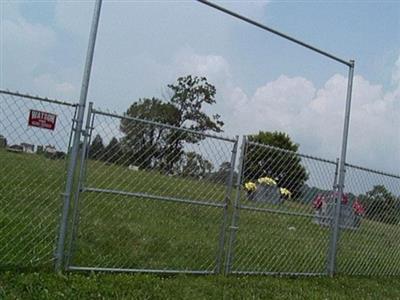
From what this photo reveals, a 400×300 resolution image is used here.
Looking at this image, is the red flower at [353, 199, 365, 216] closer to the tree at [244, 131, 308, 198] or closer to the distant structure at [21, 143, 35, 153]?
the tree at [244, 131, 308, 198]

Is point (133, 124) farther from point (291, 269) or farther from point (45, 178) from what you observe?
point (291, 269)

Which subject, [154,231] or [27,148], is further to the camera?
[154,231]

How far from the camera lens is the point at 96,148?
5.35 metres

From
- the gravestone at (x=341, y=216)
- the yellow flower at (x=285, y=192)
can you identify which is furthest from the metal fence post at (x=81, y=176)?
the gravestone at (x=341, y=216)

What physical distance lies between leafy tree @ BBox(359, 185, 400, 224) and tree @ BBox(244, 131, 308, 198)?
1.44 m

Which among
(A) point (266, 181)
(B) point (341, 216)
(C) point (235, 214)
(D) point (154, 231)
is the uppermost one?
(A) point (266, 181)

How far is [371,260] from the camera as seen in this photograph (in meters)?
8.33

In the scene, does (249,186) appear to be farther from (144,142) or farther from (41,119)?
(41,119)

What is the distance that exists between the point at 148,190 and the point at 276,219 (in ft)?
→ 7.42

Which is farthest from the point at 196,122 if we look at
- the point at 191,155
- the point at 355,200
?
the point at 191,155

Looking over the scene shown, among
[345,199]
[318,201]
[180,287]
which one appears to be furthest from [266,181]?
[180,287]

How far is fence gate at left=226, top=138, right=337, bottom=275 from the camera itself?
6.61 m

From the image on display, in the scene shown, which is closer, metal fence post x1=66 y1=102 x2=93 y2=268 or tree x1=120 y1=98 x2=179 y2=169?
metal fence post x1=66 y1=102 x2=93 y2=268

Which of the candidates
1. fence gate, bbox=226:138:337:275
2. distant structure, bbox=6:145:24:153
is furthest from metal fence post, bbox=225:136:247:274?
distant structure, bbox=6:145:24:153
